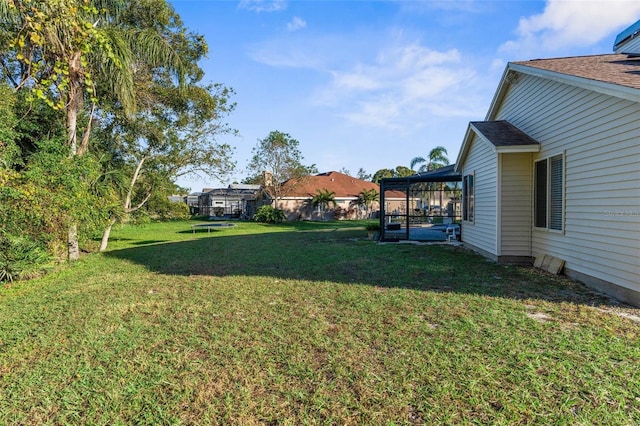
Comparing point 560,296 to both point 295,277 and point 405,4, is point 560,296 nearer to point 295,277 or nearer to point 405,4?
point 295,277

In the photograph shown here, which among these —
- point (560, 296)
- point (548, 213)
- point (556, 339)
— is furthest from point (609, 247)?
point (556, 339)

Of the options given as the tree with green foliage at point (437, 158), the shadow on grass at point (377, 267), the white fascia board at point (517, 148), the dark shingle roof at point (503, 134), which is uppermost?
the tree with green foliage at point (437, 158)

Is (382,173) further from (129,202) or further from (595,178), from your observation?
(595,178)

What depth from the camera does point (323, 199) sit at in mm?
30547

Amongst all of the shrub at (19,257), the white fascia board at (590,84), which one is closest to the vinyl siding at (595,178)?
the white fascia board at (590,84)

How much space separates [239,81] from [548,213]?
11836 millimetres

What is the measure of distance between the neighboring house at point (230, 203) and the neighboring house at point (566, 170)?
28.7 meters

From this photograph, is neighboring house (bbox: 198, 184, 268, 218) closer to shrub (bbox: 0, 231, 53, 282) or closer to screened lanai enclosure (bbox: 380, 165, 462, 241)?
screened lanai enclosure (bbox: 380, 165, 462, 241)

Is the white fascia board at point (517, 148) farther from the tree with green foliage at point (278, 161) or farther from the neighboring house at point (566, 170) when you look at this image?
the tree with green foliage at point (278, 161)

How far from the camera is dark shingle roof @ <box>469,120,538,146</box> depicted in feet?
25.0

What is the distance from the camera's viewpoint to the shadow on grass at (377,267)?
5.64 metres

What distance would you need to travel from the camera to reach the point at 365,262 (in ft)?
27.7

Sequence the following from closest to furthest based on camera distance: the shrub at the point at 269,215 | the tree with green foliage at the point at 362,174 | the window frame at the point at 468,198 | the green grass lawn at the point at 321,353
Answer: the green grass lawn at the point at 321,353 → the window frame at the point at 468,198 → the shrub at the point at 269,215 → the tree with green foliage at the point at 362,174

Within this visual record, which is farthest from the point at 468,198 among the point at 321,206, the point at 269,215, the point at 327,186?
the point at 327,186
